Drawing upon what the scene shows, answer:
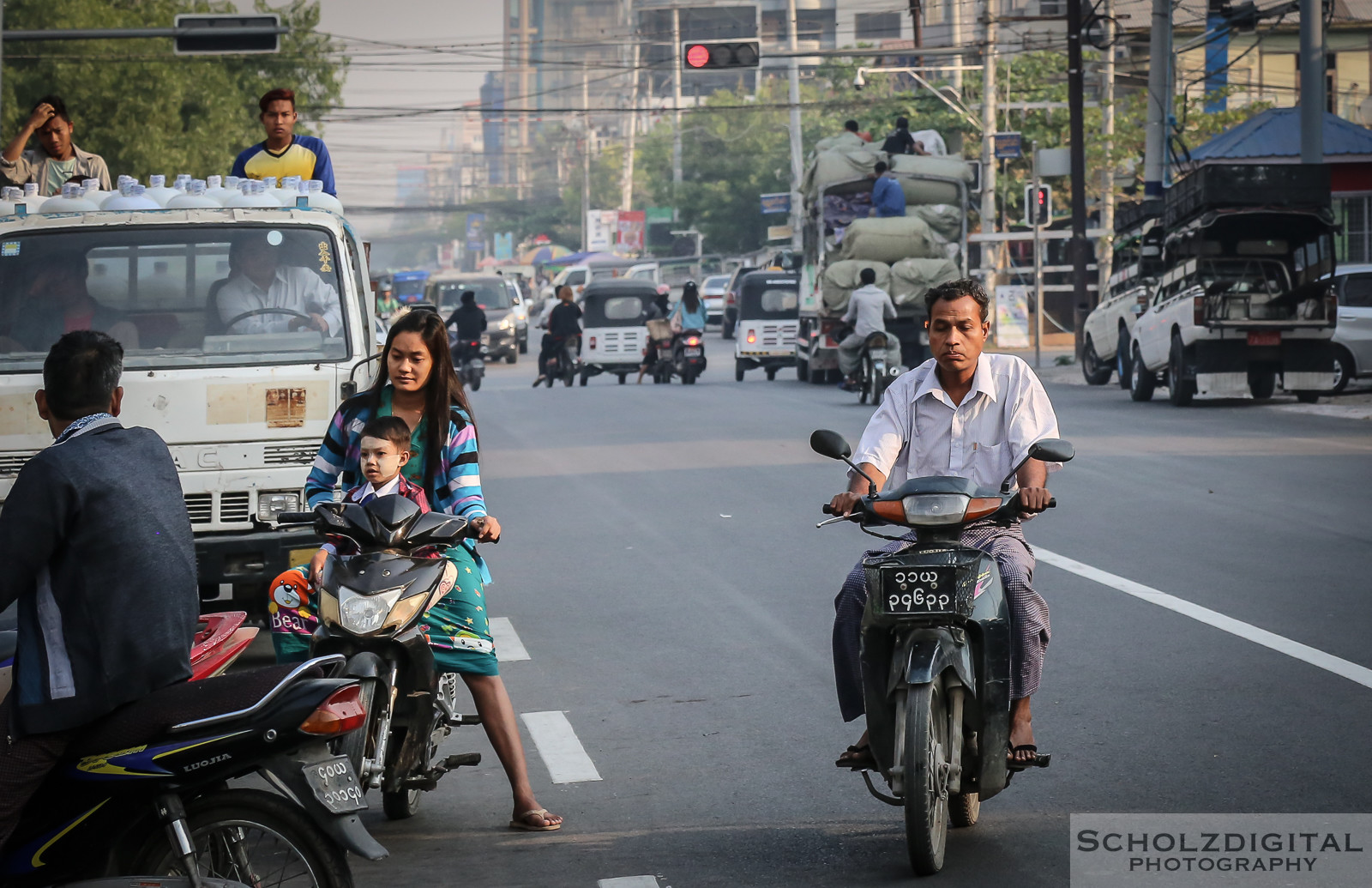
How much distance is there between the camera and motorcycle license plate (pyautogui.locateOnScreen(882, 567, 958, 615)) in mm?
4926

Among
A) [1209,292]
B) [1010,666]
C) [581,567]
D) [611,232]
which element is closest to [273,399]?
[581,567]

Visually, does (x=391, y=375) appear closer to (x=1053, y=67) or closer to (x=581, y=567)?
(x=581, y=567)

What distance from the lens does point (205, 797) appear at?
4059 mm

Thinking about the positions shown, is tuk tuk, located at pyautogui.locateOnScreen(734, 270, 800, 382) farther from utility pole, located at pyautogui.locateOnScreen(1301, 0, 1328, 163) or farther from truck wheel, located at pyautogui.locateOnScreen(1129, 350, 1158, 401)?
utility pole, located at pyautogui.locateOnScreen(1301, 0, 1328, 163)

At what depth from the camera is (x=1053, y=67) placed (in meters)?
51.6

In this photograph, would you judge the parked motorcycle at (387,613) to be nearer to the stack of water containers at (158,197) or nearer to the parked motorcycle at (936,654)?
the parked motorcycle at (936,654)

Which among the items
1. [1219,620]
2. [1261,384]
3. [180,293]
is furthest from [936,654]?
[1261,384]

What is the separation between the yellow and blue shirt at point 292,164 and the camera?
1050 cm

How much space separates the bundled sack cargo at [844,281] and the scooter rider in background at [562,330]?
614cm

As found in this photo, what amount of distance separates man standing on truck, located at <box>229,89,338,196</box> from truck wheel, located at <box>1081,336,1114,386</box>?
19268mm

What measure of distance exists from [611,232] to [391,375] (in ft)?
359

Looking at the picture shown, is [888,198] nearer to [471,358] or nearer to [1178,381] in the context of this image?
[471,358]

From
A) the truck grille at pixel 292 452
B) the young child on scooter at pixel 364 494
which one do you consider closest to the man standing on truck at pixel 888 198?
the truck grille at pixel 292 452

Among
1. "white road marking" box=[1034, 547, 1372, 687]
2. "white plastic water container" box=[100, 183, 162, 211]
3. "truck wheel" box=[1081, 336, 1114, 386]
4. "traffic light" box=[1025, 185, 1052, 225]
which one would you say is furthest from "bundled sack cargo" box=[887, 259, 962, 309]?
"white plastic water container" box=[100, 183, 162, 211]
